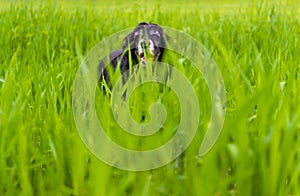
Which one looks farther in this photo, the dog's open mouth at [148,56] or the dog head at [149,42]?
the dog head at [149,42]

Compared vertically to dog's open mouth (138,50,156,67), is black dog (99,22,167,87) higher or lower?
higher

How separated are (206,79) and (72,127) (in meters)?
0.37

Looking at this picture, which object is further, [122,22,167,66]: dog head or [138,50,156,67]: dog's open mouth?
[122,22,167,66]: dog head

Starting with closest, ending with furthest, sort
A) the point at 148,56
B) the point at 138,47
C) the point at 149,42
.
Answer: the point at 148,56 → the point at 138,47 → the point at 149,42

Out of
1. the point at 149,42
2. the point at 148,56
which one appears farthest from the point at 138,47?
the point at 148,56

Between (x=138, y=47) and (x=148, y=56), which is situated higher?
(x=138, y=47)

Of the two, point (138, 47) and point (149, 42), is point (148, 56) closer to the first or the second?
point (138, 47)

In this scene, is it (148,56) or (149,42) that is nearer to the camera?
(148,56)

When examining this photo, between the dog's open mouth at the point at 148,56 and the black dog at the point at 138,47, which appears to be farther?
the black dog at the point at 138,47

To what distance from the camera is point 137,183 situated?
1.09 meters

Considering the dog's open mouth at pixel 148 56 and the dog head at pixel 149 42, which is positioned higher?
the dog head at pixel 149 42

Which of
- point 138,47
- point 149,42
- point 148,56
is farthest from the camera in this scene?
point 149,42

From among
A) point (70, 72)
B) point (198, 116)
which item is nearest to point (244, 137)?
point (198, 116)

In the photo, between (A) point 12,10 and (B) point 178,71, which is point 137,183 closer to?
(B) point 178,71
